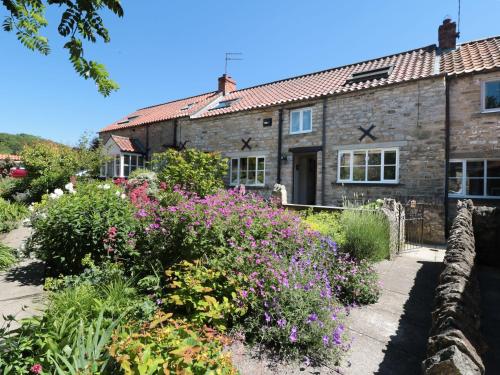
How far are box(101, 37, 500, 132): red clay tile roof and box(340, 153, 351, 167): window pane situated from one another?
268cm

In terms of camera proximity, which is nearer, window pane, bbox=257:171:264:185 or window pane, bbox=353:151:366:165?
window pane, bbox=353:151:366:165

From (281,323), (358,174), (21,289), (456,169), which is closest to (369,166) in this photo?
(358,174)

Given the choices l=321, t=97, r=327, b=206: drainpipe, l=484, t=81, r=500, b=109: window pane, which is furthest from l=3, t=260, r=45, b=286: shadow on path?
l=484, t=81, r=500, b=109: window pane

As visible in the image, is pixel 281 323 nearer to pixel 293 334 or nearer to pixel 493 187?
pixel 293 334

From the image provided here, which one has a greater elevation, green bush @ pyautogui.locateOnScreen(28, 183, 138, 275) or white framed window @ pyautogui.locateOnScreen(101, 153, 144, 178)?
white framed window @ pyautogui.locateOnScreen(101, 153, 144, 178)

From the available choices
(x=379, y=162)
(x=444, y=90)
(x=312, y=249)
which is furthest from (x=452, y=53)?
(x=312, y=249)

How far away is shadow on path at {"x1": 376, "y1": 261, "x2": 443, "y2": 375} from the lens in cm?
292

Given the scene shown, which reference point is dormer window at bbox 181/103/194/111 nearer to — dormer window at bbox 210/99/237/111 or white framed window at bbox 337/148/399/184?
dormer window at bbox 210/99/237/111

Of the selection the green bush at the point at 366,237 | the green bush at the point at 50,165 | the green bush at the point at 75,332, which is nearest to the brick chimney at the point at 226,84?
the green bush at the point at 50,165

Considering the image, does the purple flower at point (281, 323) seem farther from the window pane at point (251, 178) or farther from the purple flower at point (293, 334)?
the window pane at point (251, 178)

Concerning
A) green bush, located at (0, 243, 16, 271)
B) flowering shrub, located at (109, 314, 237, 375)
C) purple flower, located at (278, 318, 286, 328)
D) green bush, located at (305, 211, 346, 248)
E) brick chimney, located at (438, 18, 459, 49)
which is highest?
brick chimney, located at (438, 18, 459, 49)

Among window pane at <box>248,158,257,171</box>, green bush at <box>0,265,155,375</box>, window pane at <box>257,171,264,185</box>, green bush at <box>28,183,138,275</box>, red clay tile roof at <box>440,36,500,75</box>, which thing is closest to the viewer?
green bush at <box>0,265,155,375</box>

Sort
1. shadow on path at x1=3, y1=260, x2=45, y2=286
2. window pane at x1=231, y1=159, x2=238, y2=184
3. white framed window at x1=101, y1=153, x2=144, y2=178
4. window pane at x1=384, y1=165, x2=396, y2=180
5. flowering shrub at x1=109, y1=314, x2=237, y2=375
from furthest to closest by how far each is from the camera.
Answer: white framed window at x1=101, y1=153, x2=144, y2=178
window pane at x1=231, y1=159, x2=238, y2=184
window pane at x1=384, y1=165, x2=396, y2=180
shadow on path at x1=3, y1=260, x2=45, y2=286
flowering shrub at x1=109, y1=314, x2=237, y2=375

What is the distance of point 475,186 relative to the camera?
33.8 feet
